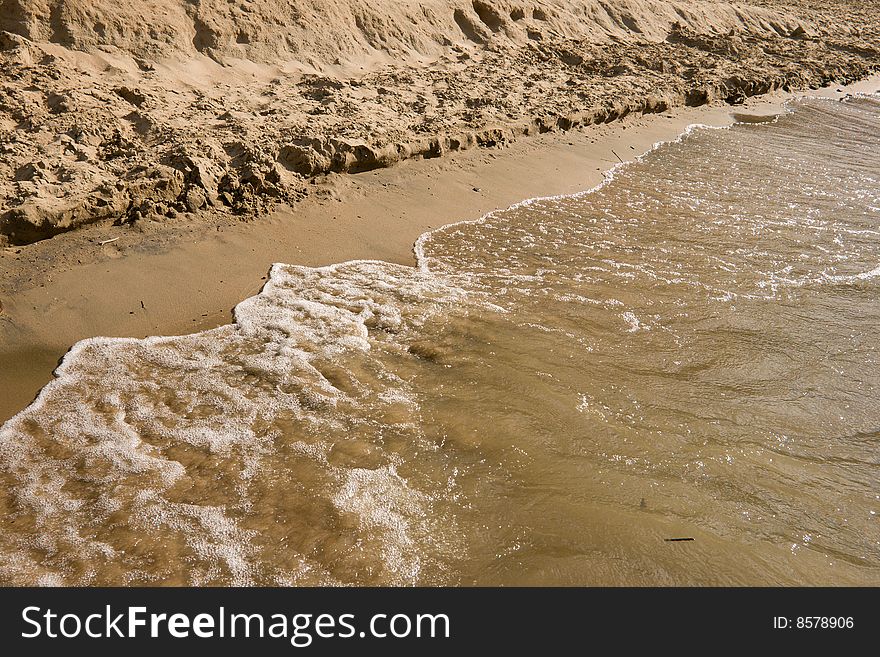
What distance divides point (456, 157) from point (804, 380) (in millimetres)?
3669

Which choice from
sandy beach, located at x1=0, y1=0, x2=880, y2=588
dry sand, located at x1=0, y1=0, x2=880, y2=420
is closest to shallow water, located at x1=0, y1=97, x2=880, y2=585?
sandy beach, located at x1=0, y1=0, x2=880, y2=588

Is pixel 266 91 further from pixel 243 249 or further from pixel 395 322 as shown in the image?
pixel 395 322

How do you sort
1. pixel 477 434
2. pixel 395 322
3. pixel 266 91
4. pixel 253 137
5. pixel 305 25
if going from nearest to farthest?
pixel 477 434
pixel 395 322
pixel 253 137
pixel 266 91
pixel 305 25

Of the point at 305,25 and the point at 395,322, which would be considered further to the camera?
the point at 305,25

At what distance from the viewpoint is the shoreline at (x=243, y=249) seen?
3.48 m

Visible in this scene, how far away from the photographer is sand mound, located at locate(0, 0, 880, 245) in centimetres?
448

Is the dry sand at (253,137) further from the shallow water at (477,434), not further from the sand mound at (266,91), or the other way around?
the shallow water at (477,434)

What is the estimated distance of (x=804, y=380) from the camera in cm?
358

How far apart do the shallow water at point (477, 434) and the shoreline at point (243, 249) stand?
17 cm

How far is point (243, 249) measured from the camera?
4.34 metres

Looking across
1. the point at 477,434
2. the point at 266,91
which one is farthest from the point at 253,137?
the point at 477,434

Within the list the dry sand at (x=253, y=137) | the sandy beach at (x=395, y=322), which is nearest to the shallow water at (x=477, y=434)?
the sandy beach at (x=395, y=322)

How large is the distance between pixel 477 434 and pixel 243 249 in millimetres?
2267

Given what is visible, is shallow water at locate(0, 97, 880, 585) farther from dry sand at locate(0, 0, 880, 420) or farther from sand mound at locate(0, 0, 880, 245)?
sand mound at locate(0, 0, 880, 245)
